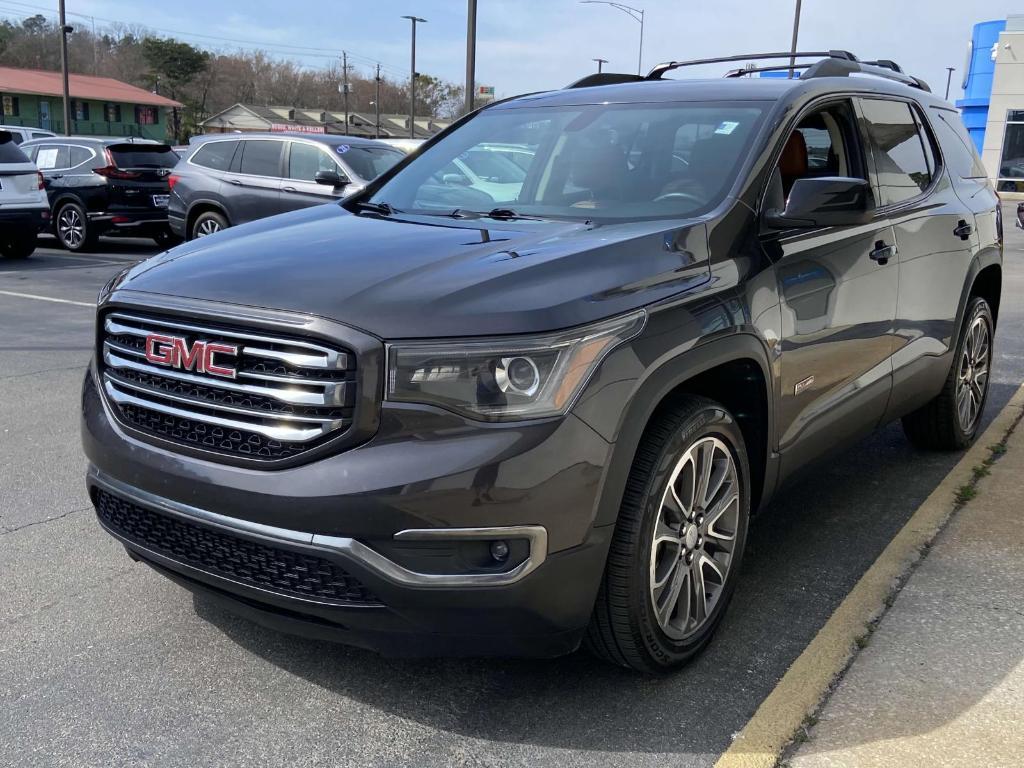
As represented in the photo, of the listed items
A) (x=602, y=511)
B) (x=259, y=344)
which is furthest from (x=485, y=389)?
(x=259, y=344)

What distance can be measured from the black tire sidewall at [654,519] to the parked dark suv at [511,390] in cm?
1

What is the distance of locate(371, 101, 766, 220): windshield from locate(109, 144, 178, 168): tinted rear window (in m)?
12.0

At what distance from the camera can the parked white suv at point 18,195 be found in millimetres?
12719

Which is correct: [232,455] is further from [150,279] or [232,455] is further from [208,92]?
[208,92]

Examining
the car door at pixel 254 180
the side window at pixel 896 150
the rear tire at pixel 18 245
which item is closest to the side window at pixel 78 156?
the rear tire at pixel 18 245

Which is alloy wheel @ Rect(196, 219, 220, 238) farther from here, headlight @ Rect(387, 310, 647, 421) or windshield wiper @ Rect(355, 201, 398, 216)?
headlight @ Rect(387, 310, 647, 421)

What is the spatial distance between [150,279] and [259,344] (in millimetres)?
598

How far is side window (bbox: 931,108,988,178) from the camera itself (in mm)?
4980

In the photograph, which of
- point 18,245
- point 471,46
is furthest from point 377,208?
point 471,46

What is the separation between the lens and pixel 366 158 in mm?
12539

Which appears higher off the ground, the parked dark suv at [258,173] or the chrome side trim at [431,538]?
the parked dark suv at [258,173]

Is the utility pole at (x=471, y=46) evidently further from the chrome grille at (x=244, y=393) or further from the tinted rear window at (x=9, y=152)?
the chrome grille at (x=244, y=393)

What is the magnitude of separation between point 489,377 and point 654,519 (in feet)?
2.16

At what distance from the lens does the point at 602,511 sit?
2.55 metres
